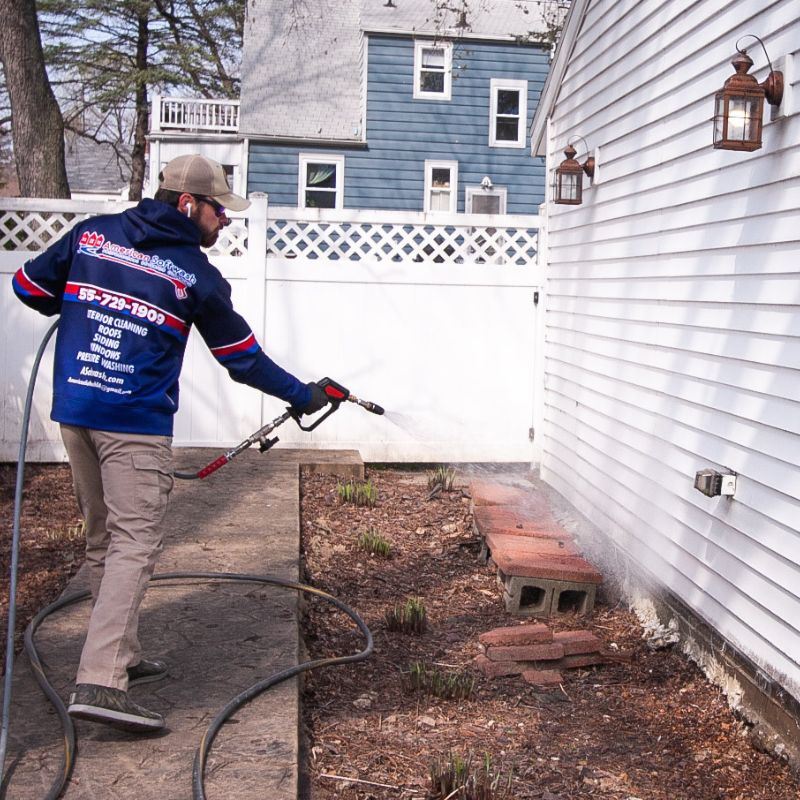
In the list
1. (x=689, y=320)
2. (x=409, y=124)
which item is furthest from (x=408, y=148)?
(x=689, y=320)

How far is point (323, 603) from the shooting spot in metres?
5.40

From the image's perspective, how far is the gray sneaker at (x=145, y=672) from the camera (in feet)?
12.4

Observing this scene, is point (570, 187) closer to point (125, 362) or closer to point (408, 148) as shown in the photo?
point (125, 362)

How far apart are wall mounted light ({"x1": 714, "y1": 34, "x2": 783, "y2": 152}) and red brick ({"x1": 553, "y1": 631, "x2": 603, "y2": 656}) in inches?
86.4

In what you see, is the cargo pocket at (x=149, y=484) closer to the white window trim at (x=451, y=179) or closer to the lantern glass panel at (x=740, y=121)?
the lantern glass panel at (x=740, y=121)

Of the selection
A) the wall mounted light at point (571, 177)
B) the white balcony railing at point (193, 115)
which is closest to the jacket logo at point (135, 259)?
the wall mounted light at point (571, 177)

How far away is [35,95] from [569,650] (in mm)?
8306

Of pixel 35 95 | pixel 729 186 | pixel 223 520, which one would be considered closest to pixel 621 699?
pixel 729 186

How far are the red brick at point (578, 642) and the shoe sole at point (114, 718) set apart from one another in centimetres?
205

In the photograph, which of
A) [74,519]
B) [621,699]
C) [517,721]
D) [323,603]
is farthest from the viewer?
[74,519]

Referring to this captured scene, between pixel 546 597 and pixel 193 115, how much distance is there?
58.5 ft

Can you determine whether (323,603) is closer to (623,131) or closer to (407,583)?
(407,583)

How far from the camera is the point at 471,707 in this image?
4.17 metres

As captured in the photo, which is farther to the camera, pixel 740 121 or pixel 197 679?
pixel 740 121
